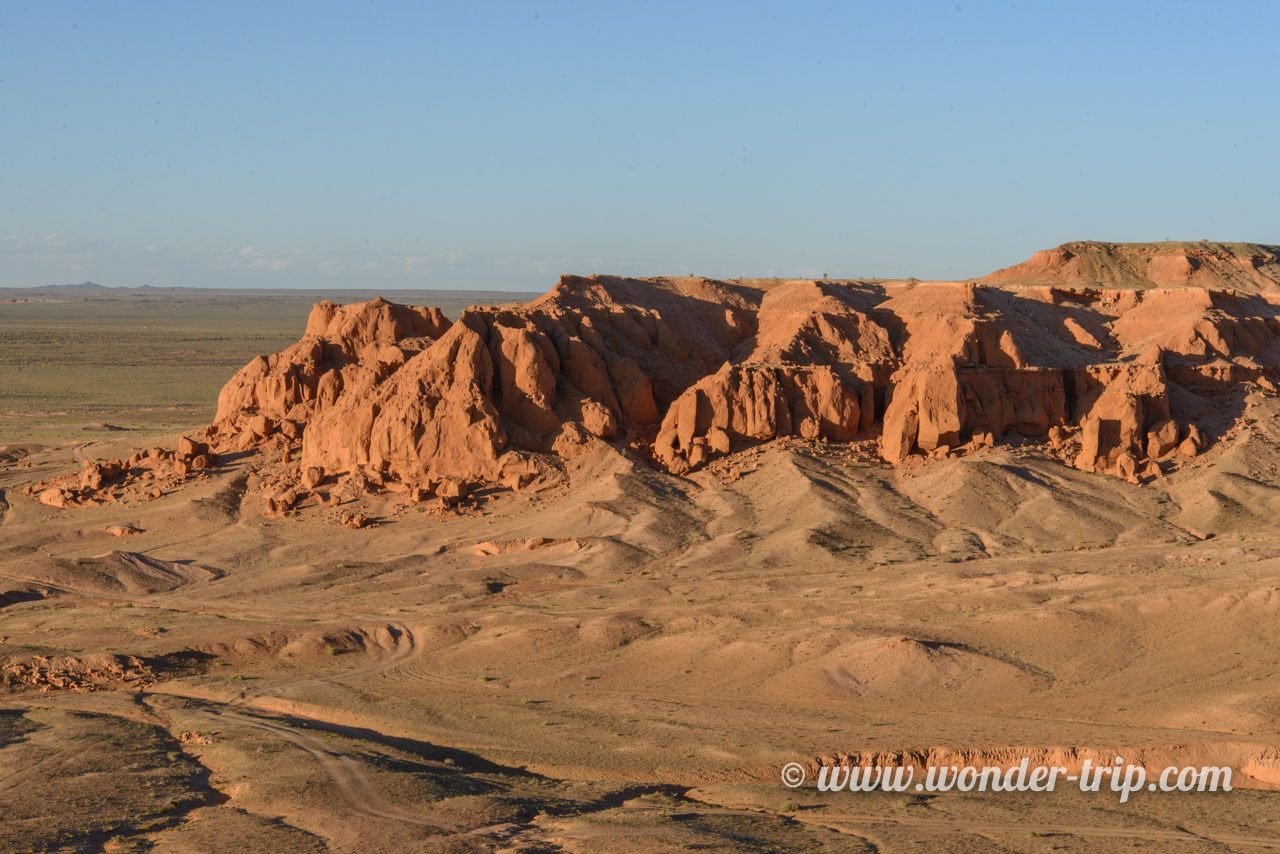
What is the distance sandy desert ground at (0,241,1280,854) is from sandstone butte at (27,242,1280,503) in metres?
0.18

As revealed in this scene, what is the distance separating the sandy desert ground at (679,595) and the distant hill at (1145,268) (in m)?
18.7

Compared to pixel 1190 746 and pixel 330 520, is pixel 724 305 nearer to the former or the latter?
pixel 330 520

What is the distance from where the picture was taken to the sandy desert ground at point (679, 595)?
2086 cm

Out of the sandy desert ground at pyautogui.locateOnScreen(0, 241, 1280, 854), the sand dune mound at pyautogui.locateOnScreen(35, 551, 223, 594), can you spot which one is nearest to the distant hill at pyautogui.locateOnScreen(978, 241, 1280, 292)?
the sandy desert ground at pyautogui.locateOnScreen(0, 241, 1280, 854)

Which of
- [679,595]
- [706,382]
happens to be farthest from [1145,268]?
[679,595]

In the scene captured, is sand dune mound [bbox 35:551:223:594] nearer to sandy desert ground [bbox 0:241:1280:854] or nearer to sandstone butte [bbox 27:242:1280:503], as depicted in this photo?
sandy desert ground [bbox 0:241:1280:854]

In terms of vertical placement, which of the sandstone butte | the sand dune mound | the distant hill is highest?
the distant hill

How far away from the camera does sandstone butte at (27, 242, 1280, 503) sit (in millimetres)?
44062

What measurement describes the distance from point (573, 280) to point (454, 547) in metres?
15.9

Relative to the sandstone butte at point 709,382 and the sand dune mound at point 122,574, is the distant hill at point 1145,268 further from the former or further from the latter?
the sand dune mound at point 122,574

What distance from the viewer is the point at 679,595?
35062mm

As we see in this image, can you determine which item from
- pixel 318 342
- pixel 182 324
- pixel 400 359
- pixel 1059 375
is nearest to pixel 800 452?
pixel 1059 375

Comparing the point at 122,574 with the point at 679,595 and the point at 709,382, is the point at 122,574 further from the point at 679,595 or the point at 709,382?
the point at 709,382

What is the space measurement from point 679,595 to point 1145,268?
54707 mm
